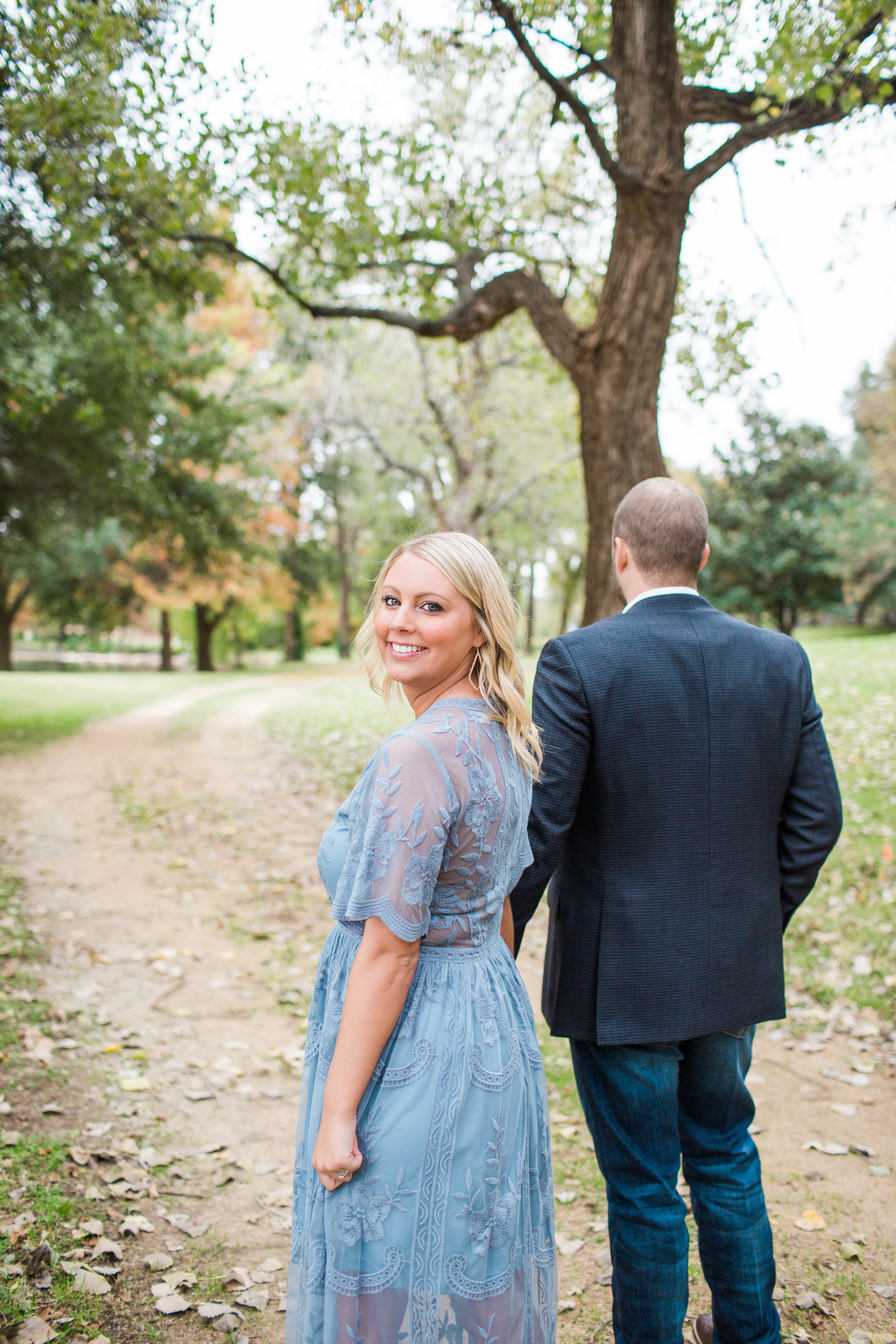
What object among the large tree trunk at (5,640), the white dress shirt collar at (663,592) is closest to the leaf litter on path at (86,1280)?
the white dress shirt collar at (663,592)

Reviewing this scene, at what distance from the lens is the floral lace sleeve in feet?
5.70

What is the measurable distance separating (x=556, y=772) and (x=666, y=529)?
75cm

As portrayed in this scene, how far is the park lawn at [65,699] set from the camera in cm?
1475

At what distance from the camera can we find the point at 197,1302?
114 inches

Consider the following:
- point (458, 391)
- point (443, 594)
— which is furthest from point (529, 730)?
point (458, 391)

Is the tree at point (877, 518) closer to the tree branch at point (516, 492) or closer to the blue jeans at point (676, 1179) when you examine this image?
the tree branch at point (516, 492)

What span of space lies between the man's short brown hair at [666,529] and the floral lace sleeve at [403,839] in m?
0.99

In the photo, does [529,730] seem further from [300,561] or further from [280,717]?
[300,561]

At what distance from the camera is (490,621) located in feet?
6.61

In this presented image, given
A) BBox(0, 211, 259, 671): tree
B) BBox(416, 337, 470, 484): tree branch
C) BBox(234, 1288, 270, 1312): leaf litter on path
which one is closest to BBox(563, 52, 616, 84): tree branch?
A: BBox(0, 211, 259, 671): tree

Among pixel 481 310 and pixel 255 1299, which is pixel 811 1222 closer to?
pixel 255 1299

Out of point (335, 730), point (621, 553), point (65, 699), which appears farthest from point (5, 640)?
point (621, 553)

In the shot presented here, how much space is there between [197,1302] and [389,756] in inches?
94.2

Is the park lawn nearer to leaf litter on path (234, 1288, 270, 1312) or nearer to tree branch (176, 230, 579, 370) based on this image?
tree branch (176, 230, 579, 370)
